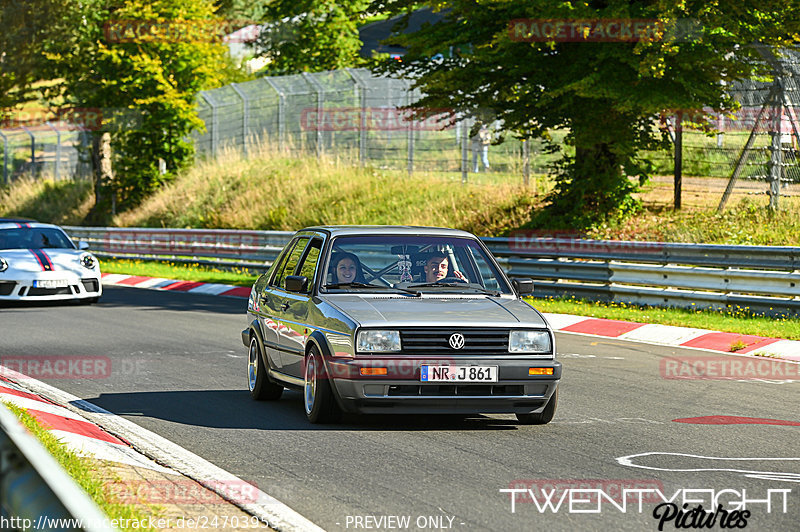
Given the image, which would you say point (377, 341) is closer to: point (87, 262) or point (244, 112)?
point (87, 262)

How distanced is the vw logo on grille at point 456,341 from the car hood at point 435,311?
0.08m

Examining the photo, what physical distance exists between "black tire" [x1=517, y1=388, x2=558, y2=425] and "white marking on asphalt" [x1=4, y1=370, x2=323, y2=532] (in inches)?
104

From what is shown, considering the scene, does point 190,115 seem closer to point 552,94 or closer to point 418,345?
point 552,94

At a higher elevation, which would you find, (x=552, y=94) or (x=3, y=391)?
(x=552, y=94)

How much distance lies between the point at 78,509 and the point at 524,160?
24.9 metres

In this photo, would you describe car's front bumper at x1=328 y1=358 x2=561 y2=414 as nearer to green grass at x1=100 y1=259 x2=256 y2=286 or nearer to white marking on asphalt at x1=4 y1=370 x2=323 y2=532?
white marking on asphalt at x1=4 y1=370 x2=323 y2=532

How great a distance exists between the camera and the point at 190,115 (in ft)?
133

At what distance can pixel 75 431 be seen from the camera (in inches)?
319

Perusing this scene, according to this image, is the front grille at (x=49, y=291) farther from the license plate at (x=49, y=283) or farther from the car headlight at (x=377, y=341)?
the car headlight at (x=377, y=341)

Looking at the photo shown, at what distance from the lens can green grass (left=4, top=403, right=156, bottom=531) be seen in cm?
548

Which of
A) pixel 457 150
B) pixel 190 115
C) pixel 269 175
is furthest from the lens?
pixel 190 115

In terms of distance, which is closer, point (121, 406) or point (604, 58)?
point (121, 406)

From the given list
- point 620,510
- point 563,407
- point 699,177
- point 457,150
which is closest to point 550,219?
point 699,177

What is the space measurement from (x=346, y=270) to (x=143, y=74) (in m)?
32.8
